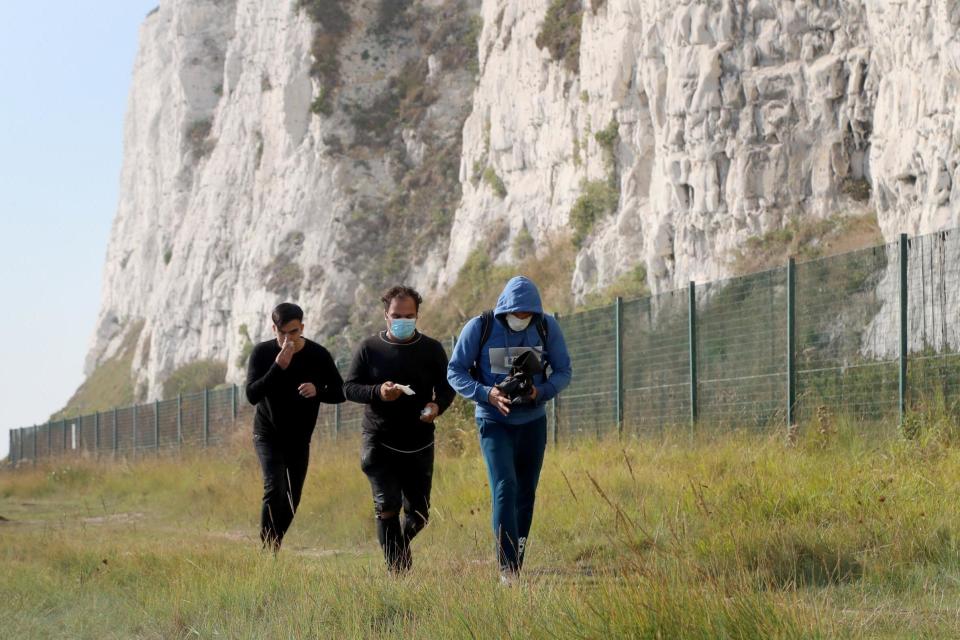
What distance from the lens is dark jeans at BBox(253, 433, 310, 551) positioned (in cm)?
911

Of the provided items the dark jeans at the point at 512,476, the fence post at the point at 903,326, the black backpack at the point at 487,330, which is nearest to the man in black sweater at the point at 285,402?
the black backpack at the point at 487,330

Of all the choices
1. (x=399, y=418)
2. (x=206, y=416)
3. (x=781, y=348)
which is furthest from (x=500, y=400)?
(x=206, y=416)

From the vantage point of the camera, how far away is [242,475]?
18047 millimetres

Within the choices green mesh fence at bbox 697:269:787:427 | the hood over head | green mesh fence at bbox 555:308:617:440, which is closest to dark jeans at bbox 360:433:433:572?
the hood over head

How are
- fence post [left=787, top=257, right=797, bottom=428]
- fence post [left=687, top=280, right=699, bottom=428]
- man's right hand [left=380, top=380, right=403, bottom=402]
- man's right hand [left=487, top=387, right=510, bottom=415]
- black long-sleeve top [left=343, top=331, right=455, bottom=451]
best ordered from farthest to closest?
fence post [left=687, top=280, right=699, bottom=428] < fence post [left=787, top=257, right=797, bottom=428] < black long-sleeve top [left=343, top=331, right=455, bottom=451] < man's right hand [left=380, top=380, right=403, bottom=402] < man's right hand [left=487, top=387, right=510, bottom=415]

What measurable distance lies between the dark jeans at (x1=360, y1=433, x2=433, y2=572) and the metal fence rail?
5.96 m

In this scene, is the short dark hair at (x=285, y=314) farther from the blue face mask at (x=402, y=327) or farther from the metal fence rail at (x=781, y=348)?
the metal fence rail at (x=781, y=348)

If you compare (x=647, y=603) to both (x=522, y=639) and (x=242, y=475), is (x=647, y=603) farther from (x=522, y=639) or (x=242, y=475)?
(x=242, y=475)

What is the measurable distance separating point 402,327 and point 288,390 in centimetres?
139

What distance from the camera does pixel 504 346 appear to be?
Result: 7.86 m

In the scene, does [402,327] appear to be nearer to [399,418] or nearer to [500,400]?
[399,418]

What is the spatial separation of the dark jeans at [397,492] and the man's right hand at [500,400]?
0.88 m

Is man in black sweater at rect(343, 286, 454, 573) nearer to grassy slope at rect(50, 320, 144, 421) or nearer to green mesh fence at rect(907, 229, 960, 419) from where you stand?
green mesh fence at rect(907, 229, 960, 419)

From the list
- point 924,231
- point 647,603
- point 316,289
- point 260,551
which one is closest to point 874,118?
point 924,231
